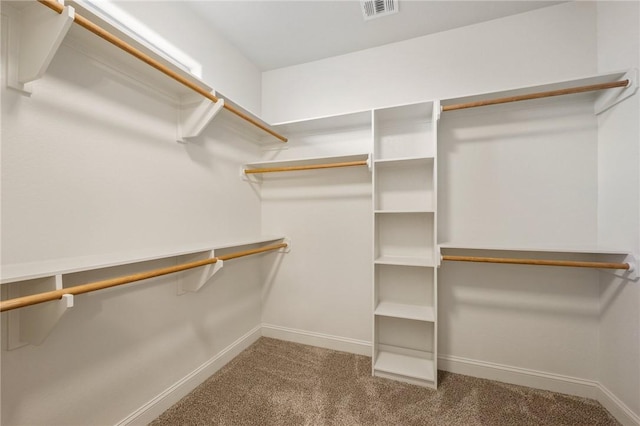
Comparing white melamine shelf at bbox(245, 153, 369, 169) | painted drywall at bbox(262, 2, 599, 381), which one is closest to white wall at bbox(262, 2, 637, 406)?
painted drywall at bbox(262, 2, 599, 381)

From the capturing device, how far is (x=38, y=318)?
0.96m

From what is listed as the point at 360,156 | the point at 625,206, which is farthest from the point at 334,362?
the point at 625,206

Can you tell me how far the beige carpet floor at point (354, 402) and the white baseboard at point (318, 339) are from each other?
19cm

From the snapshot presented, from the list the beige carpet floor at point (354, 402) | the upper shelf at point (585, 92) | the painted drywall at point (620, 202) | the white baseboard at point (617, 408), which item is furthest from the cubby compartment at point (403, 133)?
the white baseboard at point (617, 408)

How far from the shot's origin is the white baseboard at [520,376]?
5.45 feet

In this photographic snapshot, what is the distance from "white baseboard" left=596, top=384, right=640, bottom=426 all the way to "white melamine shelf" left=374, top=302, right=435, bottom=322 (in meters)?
1.02

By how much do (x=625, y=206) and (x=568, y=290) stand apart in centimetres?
61

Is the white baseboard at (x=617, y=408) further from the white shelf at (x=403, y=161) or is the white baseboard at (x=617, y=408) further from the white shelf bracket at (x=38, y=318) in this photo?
the white shelf bracket at (x=38, y=318)

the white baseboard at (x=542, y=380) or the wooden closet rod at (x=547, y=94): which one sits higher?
the wooden closet rod at (x=547, y=94)

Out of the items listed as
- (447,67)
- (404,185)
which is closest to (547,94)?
(447,67)

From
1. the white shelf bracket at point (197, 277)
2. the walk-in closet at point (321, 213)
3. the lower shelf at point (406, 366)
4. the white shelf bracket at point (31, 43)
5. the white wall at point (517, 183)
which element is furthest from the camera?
the lower shelf at point (406, 366)

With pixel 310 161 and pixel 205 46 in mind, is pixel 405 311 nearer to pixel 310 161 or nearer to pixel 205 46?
pixel 310 161

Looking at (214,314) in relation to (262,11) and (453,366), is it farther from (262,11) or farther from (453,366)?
(262,11)

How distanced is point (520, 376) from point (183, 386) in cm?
228
